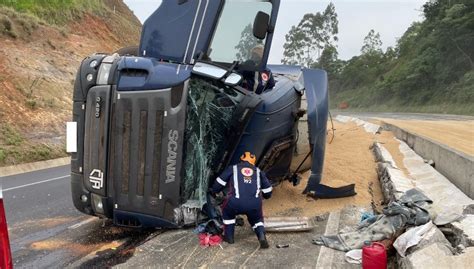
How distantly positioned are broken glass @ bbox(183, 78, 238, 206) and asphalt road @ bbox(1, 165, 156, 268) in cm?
100

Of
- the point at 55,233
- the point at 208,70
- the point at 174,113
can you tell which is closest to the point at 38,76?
the point at 55,233

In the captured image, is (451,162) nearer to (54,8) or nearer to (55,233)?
(55,233)

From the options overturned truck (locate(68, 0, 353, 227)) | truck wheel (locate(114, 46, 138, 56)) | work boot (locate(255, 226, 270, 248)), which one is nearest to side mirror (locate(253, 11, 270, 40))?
overturned truck (locate(68, 0, 353, 227))

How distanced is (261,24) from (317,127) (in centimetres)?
175

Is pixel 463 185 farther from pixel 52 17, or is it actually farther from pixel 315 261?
pixel 52 17

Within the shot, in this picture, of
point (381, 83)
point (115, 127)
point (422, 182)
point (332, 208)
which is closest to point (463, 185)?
point (422, 182)

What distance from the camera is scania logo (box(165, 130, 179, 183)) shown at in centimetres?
519

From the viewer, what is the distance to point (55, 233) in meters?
6.03

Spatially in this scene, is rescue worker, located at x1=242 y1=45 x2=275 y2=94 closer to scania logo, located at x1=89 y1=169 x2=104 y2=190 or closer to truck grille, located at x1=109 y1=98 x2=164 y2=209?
truck grille, located at x1=109 y1=98 x2=164 y2=209

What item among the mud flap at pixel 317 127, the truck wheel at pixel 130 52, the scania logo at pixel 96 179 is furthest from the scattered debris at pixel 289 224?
the truck wheel at pixel 130 52

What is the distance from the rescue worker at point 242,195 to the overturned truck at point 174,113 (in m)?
0.39

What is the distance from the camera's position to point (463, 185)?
6.73 metres

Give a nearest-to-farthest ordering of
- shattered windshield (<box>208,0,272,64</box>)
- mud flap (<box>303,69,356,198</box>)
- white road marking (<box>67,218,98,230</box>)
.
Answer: shattered windshield (<box>208,0,272,64</box>), white road marking (<box>67,218,98,230</box>), mud flap (<box>303,69,356,198</box>)

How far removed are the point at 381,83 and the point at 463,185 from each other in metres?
52.3
